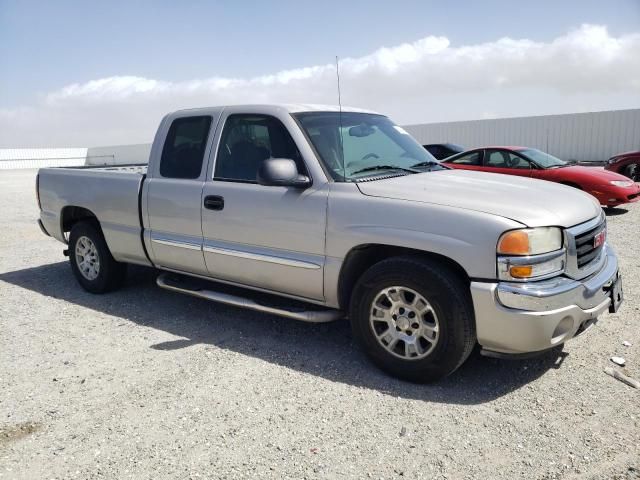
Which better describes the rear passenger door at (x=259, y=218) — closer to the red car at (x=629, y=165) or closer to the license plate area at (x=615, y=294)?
the license plate area at (x=615, y=294)

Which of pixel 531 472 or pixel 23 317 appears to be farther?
pixel 23 317

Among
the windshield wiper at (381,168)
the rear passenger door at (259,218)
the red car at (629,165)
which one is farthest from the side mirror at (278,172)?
the red car at (629,165)

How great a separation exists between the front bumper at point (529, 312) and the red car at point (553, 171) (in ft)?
24.3

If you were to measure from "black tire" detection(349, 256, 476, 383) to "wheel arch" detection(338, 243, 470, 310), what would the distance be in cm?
10

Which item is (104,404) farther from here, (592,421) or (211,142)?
(592,421)

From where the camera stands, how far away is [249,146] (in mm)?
4336

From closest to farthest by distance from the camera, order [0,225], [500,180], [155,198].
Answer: [500,180] → [155,198] → [0,225]

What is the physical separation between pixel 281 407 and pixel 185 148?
2.58 m

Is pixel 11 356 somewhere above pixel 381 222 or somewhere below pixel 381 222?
below

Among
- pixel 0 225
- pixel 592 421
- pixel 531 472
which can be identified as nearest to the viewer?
pixel 531 472

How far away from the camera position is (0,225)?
11031 mm

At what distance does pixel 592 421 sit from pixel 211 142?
3.51 metres

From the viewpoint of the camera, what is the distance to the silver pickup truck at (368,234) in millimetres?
3162

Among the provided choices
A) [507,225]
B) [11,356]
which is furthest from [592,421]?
[11,356]
